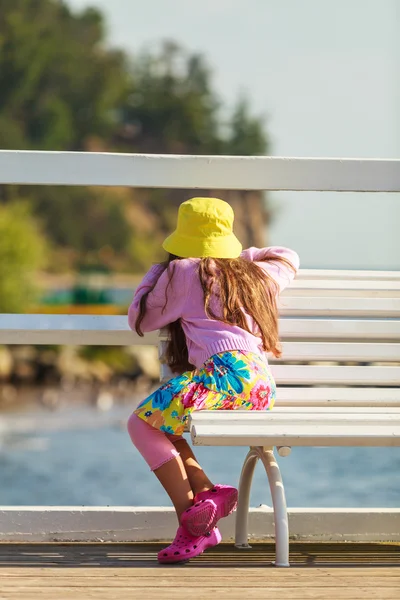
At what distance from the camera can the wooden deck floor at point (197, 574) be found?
270cm

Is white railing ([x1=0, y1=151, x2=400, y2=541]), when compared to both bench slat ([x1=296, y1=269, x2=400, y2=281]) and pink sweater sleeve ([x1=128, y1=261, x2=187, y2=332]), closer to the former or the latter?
bench slat ([x1=296, y1=269, x2=400, y2=281])

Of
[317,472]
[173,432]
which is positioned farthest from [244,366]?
[317,472]

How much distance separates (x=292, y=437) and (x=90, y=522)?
98 cm

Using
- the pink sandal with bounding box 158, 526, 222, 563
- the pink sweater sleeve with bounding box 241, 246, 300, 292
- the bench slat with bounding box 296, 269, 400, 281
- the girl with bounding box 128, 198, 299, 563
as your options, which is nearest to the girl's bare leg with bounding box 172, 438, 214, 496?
the girl with bounding box 128, 198, 299, 563

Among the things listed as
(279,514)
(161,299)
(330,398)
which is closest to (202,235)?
(161,299)

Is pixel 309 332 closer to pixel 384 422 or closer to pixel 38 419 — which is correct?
pixel 384 422

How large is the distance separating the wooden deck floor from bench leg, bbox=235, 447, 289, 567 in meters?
0.04

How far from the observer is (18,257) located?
164 ft

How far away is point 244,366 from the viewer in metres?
3.20

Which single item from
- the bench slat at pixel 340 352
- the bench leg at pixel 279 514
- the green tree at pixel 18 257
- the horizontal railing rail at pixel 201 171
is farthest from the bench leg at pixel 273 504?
the green tree at pixel 18 257

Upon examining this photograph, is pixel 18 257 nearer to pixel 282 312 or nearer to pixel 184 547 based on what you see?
pixel 282 312

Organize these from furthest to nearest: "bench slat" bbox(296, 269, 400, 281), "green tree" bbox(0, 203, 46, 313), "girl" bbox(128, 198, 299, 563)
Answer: "green tree" bbox(0, 203, 46, 313), "bench slat" bbox(296, 269, 400, 281), "girl" bbox(128, 198, 299, 563)

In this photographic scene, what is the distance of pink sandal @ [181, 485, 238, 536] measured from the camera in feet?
9.84

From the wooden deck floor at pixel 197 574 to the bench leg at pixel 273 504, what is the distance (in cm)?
4
